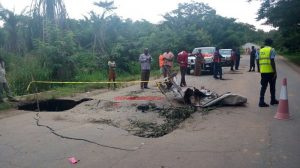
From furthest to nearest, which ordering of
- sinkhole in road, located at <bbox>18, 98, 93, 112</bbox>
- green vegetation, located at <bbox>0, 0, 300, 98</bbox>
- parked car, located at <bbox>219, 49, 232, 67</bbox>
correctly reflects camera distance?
parked car, located at <bbox>219, 49, 232, 67</bbox>, green vegetation, located at <bbox>0, 0, 300, 98</bbox>, sinkhole in road, located at <bbox>18, 98, 93, 112</bbox>

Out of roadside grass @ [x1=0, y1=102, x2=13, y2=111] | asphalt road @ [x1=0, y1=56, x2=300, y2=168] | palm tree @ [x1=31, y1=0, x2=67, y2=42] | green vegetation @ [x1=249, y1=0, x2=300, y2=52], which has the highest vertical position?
green vegetation @ [x1=249, y1=0, x2=300, y2=52]

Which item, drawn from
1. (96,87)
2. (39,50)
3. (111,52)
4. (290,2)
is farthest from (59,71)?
(290,2)

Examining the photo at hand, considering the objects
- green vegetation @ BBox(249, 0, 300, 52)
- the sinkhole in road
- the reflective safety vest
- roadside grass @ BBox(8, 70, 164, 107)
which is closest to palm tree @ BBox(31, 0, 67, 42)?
roadside grass @ BBox(8, 70, 164, 107)

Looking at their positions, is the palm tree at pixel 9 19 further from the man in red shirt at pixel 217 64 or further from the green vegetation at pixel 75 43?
the man in red shirt at pixel 217 64

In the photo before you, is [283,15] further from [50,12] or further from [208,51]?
[50,12]

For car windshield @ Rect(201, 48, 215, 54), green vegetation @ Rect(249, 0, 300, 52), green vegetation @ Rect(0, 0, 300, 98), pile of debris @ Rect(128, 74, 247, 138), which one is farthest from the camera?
green vegetation @ Rect(249, 0, 300, 52)

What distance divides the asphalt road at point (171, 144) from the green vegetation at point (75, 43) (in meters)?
7.86

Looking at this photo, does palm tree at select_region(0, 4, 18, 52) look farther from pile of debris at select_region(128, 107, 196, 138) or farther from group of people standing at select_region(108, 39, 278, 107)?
pile of debris at select_region(128, 107, 196, 138)

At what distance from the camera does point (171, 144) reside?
6078 millimetres

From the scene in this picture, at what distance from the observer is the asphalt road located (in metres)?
5.18

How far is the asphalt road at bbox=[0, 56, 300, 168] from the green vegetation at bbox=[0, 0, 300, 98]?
7863mm

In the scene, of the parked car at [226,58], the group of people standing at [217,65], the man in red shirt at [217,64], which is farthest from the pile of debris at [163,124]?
the parked car at [226,58]

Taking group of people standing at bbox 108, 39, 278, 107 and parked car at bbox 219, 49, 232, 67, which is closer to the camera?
group of people standing at bbox 108, 39, 278, 107

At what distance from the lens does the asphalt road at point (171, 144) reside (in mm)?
5176
